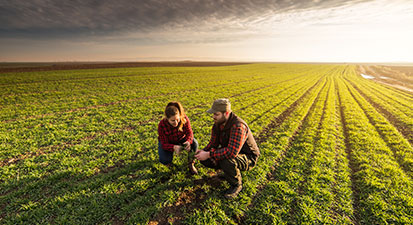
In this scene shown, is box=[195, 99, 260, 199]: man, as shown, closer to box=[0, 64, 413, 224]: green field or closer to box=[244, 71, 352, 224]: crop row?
box=[0, 64, 413, 224]: green field

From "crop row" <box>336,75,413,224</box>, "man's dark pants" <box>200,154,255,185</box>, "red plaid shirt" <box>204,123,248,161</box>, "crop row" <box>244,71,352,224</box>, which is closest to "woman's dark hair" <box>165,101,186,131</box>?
"man's dark pants" <box>200,154,255,185</box>

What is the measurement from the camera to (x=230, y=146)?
4.02 metres

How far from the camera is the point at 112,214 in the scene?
4.23 m

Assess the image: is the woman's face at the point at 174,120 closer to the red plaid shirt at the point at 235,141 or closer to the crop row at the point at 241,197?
the red plaid shirt at the point at 235,141

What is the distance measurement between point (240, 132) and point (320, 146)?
630 cm

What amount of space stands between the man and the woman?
0.95 meters

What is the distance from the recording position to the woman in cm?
489

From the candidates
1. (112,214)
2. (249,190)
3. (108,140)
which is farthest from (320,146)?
(108,140)

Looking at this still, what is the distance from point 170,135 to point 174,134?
0.45ft

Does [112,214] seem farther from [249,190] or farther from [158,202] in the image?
[249,190]

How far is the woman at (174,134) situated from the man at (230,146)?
0.95 meters

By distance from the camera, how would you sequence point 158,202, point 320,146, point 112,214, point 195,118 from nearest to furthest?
point 112,214 → point 158,202 → point 320,146 → point 195,118

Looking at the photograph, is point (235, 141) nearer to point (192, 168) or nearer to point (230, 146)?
point (230, 146)

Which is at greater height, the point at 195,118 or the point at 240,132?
the point at 240,132
